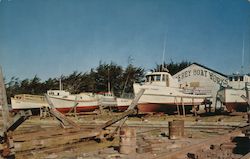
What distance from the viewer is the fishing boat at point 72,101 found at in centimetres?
3203

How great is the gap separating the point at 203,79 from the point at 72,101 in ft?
47.3

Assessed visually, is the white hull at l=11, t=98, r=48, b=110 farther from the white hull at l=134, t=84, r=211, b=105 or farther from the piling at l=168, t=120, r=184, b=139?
the piling at l=168, t=120, r=184, b=139

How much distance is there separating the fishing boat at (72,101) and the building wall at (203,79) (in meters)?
9.68

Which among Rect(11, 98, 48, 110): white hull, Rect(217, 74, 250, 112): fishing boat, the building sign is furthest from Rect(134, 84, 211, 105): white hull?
Rect(11, 98, 48, 110): white hull

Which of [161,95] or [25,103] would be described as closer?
[161,95]

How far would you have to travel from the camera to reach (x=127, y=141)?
26.4 ft

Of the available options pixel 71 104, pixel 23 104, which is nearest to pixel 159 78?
pixel 71 104

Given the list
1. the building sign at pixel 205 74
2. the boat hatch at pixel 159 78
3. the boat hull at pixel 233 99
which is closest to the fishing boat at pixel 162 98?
the boat hatch at pixel 159 78

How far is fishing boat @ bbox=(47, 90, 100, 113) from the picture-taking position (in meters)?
32.0

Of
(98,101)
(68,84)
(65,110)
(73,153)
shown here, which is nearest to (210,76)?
(98,101)

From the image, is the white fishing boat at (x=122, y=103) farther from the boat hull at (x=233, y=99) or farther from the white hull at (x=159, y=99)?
the boat hull at (x=233, y=99)

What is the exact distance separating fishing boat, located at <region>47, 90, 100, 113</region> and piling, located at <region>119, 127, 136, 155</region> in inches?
928

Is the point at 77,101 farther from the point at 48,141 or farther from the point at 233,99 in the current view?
the point at 48,141

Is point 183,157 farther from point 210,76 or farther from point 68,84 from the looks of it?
point 68,84
